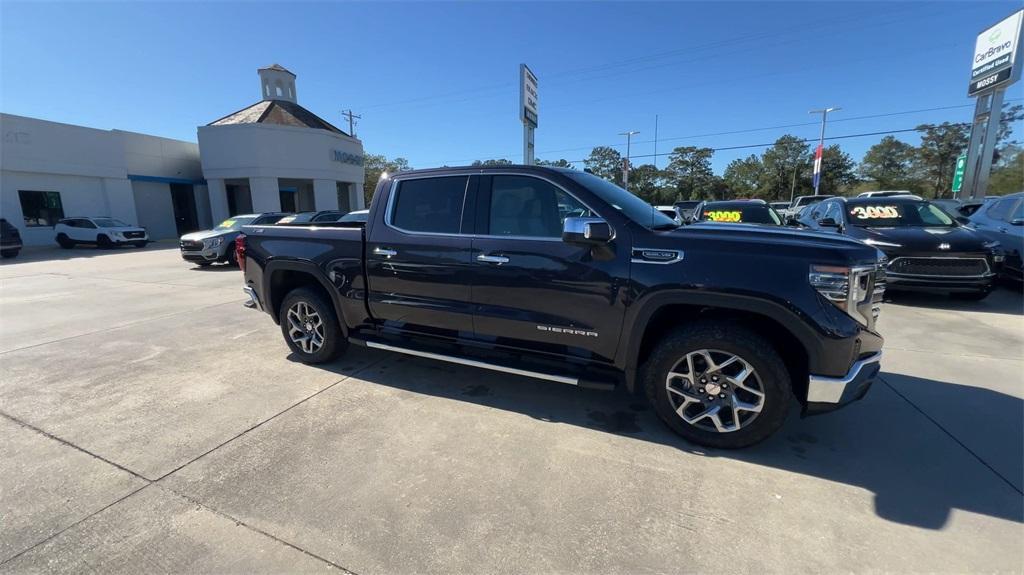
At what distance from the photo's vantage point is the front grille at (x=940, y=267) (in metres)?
6.37

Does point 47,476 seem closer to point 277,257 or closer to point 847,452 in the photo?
point 277,257

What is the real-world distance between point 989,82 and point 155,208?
139 ft

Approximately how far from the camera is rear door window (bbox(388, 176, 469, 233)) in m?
3.63

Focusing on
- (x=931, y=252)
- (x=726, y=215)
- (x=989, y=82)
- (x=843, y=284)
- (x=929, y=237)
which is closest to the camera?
(x=843, y=284)

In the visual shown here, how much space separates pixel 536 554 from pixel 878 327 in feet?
19.2

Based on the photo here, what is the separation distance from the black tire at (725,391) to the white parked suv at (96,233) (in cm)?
2501

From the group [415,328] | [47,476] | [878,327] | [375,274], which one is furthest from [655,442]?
[878,327]

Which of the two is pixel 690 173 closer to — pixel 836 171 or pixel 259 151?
pixel 836 171

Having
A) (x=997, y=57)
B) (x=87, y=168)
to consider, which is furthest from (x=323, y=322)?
(x=87, y=168)

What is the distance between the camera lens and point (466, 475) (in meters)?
2.65

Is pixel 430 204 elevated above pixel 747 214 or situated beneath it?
elevated above

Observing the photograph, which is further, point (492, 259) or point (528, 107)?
point (528, 107)

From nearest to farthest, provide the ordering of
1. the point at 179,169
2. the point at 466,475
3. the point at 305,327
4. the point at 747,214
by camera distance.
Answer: the point at 466,475 < the point at 305,327 < the point at 747,214 < the point at 179,169

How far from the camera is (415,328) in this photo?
393cm
